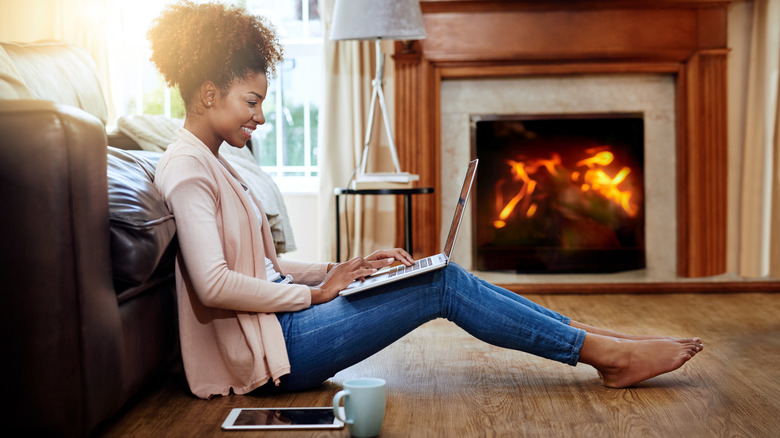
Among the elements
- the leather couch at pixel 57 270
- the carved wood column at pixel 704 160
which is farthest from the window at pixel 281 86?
the leather couch at pixel 57 270

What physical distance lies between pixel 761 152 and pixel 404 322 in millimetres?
2659

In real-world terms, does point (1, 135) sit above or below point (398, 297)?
above

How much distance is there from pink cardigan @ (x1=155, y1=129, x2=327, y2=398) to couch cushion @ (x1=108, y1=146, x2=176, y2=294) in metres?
0.03

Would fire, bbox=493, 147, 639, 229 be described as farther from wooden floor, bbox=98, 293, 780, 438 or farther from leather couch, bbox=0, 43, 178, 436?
leather couch, bbox=0, 43, 178, 436

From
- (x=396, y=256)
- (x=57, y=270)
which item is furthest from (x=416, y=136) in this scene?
(x=57, y=270)

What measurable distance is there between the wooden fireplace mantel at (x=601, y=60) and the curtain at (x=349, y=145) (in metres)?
0.25

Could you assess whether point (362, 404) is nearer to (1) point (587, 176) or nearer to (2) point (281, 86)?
(1) point (587, 176)

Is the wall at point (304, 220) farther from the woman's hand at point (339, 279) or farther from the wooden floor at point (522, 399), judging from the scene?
the woman's hand at point (339, 279)

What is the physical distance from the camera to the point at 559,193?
3.72 m

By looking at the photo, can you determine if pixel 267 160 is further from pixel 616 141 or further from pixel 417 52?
pixel 616 141

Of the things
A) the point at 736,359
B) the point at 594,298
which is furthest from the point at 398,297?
the point at 594,298

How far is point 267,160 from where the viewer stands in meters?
4.15

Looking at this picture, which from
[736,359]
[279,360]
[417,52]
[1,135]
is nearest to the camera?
[1,135]

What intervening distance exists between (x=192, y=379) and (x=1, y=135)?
639 mm
